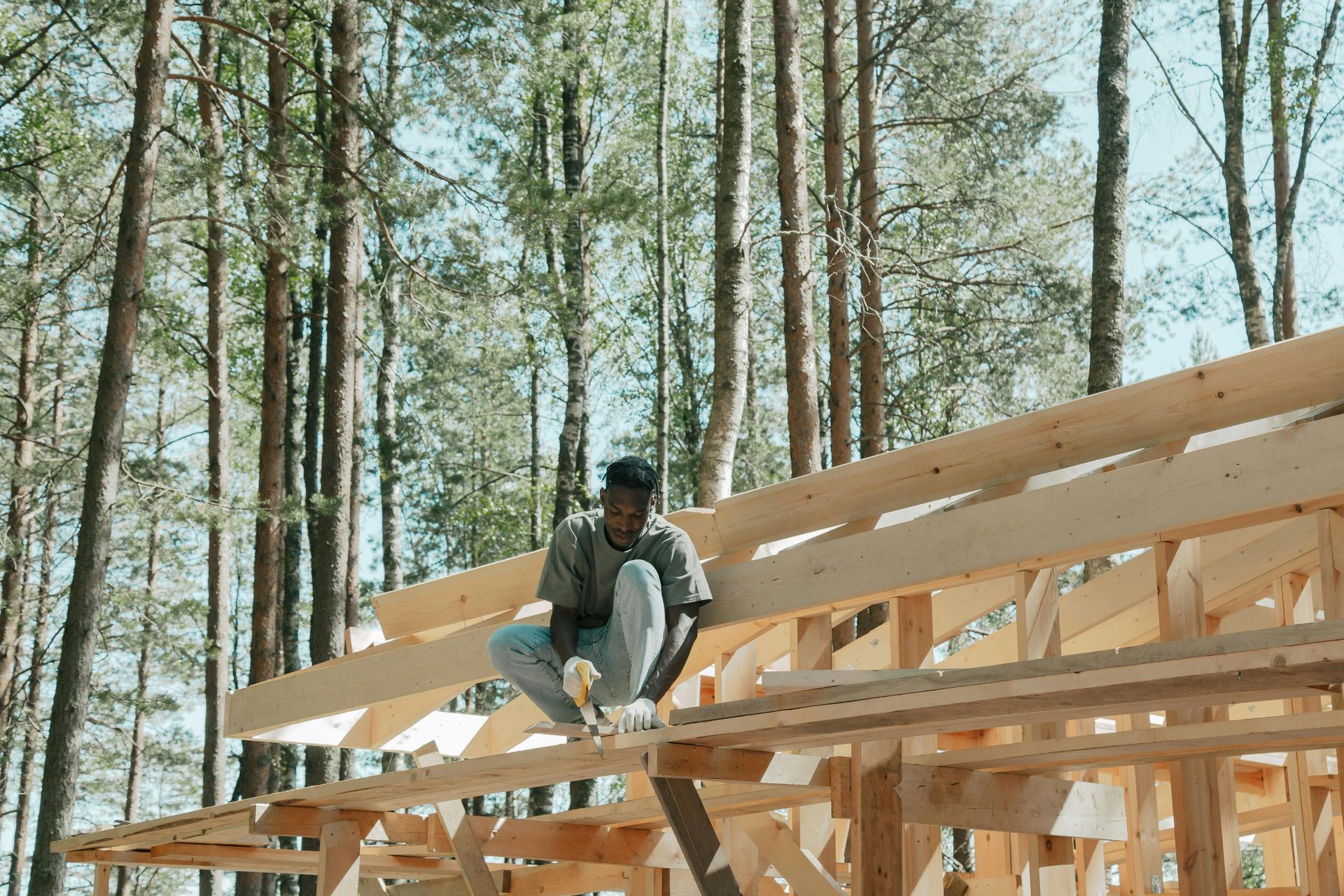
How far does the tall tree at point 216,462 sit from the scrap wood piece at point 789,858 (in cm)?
928

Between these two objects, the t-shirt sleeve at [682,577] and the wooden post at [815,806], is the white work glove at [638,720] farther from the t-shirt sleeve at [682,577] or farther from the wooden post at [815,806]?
the wooden post at [815,806]

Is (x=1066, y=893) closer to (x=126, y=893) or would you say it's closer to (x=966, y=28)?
(x=966, y=28)

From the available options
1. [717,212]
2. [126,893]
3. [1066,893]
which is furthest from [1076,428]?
A: [126,893]

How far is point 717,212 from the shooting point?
871 centimetres

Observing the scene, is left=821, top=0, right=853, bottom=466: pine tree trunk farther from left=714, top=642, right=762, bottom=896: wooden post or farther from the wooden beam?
the wooden beam

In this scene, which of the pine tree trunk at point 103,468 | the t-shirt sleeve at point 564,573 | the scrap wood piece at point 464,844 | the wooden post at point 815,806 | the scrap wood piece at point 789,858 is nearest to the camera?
the scrap wood piece at point 789,858

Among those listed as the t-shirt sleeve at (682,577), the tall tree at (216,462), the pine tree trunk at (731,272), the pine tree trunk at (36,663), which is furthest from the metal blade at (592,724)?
the pine tree trunk at (36,663)

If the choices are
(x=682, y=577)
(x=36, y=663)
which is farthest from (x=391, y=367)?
(x=682, y=577)

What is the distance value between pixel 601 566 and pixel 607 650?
298mm

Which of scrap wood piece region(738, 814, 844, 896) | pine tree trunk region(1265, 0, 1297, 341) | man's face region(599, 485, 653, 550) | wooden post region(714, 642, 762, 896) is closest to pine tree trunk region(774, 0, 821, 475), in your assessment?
wooden post region(714, 642, 762, 896)

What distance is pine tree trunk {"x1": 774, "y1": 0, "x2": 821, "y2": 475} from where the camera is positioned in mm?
9336

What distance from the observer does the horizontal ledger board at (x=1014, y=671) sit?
93.8 inches

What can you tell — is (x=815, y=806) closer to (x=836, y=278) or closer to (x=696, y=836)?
(x=696, y=836)

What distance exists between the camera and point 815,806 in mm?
5410
